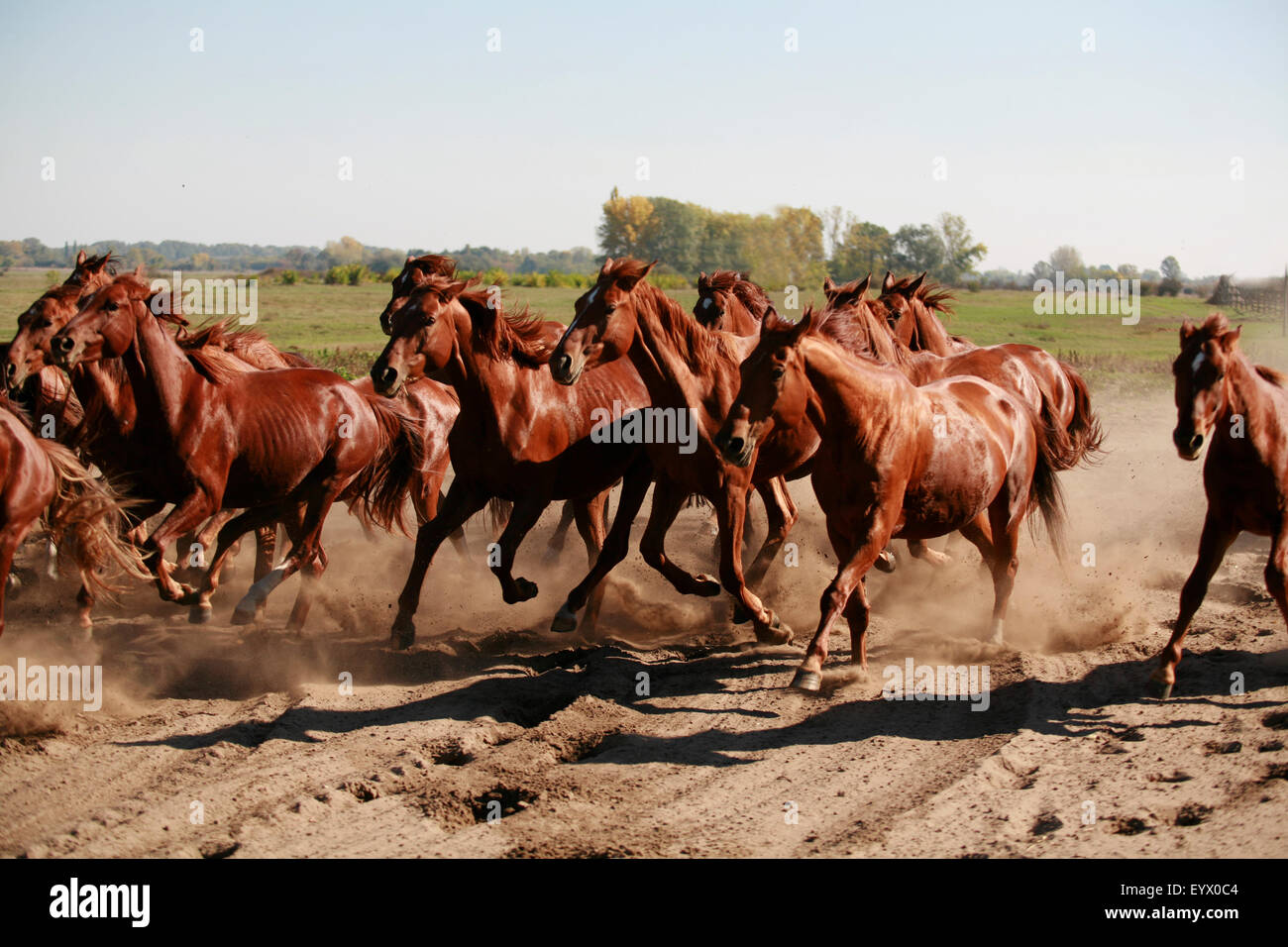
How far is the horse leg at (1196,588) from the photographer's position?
592 cm

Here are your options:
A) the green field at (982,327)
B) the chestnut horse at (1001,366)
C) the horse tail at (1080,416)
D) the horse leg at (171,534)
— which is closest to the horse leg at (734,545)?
the chestnut horse at (1001,366)

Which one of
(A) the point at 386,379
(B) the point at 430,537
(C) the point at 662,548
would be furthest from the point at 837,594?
(A) the point at 386,379

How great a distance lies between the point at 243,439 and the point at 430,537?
139cm

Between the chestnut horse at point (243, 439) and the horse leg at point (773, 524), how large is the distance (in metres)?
2.73

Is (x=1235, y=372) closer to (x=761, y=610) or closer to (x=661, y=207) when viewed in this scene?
(x=761, y=610)

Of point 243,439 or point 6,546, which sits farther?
point 243,439

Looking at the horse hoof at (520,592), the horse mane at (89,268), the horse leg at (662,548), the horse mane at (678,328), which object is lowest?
the horse hoof at (520,592)

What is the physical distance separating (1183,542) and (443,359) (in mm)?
6694

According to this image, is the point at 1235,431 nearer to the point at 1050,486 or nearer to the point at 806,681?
the point at 1050,486

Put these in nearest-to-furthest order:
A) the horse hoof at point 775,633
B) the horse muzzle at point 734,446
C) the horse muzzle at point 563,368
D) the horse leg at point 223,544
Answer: the horse muzzle at point 734,446 → the horse muzzle at point 563,368 → the horse hoof at point 775,633 → the horse leg at point 223,544

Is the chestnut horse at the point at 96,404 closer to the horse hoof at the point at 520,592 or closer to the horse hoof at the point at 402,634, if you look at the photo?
the horse hoof at the point at 402,634

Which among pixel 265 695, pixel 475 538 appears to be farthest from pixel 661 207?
pixel 265 695

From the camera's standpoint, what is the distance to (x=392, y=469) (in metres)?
8.76

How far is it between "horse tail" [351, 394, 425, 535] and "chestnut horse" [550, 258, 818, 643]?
96.2 inches
